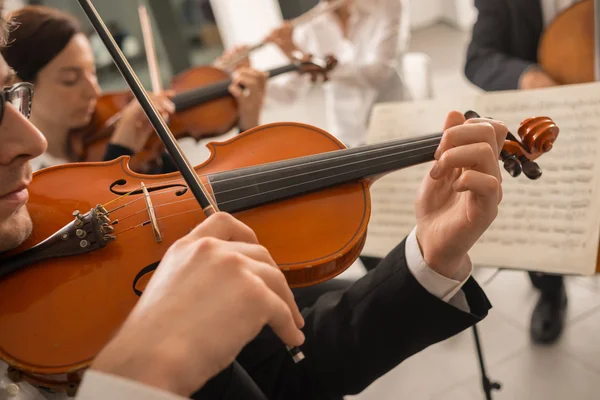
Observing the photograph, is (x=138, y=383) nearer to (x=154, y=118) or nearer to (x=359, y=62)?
(x=154, y=118)

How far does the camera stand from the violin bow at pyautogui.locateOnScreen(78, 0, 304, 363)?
558 mm

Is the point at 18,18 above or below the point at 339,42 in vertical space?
above

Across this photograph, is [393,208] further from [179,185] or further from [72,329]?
[72,329]

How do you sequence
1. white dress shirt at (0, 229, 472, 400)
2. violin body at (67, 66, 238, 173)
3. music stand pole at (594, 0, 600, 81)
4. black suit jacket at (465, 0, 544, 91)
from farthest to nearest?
violin body at (67, 66, 238, 173)
black suit jacket at (465, 0, 544, 91)
music stand pole at (594, 0, 600, 81)
white dress shirt at (0, 229, 472, 400)

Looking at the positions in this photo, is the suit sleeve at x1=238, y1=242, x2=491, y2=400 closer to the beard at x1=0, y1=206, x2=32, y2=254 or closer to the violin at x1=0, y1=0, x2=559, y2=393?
the violin at x1=0, y1=0, x2=559, y2=393

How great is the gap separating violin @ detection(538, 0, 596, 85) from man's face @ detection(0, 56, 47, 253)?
1.19m

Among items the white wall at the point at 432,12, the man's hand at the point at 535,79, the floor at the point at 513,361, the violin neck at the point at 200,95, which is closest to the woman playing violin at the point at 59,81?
the violin neck at the point at 200,95

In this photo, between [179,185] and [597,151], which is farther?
[597,151]

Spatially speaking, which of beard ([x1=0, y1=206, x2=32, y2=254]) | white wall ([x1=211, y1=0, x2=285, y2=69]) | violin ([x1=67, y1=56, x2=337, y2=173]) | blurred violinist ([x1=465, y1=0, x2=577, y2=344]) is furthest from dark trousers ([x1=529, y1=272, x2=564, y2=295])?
white wall ([x1=211, y1=0, x2=285, y2=69])

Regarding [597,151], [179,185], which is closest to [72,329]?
[179,185]

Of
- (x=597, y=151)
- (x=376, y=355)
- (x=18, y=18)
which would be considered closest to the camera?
(x=376, y=355)

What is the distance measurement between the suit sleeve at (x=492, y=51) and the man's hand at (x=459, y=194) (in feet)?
2.53

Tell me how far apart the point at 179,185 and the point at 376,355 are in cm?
40

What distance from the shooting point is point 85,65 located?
1.31 meters
